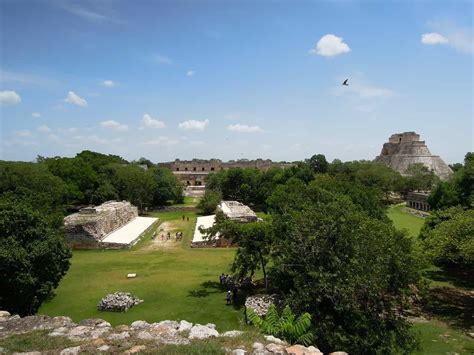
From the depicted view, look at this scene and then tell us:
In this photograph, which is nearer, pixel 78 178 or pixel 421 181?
pixel 78 178

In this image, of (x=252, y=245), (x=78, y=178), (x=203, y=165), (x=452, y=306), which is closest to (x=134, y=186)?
(x=78, y=178)

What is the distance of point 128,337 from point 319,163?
6851cm

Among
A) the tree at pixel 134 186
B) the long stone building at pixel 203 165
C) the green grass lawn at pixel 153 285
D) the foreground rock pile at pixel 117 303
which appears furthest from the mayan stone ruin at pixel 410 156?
the foreground rock pile at pixel 117 303

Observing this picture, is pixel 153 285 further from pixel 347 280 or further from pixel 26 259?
pixel 347 280

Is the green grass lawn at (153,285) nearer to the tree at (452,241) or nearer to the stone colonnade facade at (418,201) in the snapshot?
the tree at (452,241)

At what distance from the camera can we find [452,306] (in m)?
15.7

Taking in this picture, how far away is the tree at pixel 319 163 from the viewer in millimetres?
72250

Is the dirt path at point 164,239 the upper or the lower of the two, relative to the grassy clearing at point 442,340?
lower

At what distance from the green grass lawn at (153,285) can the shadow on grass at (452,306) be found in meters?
8.04

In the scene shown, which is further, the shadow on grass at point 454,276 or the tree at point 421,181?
the tree at point 421,181

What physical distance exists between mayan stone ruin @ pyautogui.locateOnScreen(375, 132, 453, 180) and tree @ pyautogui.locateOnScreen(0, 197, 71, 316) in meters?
67.8

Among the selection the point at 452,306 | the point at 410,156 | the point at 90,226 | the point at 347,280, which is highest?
the point at 410,156

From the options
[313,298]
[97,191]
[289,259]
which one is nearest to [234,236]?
[289,259]

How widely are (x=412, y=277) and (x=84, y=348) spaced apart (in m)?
9.81
